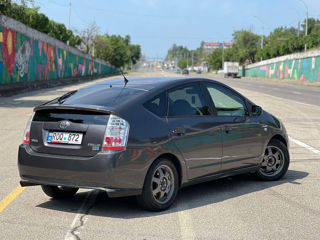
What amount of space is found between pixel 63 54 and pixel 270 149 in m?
49.7

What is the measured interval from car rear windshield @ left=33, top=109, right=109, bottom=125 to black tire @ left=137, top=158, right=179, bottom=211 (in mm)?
761

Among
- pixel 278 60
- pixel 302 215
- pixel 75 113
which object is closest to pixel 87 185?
pixel 75 113

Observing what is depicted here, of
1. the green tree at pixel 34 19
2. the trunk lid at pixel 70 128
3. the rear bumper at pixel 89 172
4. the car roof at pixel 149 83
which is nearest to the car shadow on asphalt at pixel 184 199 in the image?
the rear bumper at pixel 89 172

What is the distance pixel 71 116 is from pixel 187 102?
4.93ft

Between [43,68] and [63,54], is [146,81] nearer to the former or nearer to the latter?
[43,68]

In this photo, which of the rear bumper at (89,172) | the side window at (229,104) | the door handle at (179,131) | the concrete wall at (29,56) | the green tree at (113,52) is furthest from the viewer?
the green tree at (113,52)

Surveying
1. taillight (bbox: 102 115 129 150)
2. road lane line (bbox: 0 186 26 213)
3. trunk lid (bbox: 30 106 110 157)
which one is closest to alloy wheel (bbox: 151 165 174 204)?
taillight (bbox: 102 115 129 150)

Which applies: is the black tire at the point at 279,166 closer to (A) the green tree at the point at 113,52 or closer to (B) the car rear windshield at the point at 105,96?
(B) the car rear windshield at the point at 105,96

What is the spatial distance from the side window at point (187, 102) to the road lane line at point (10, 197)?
7.12 ft

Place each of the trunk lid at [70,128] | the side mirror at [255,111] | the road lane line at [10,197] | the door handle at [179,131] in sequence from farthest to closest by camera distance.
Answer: the side mirror at [255,111], the road lane line at [10,197], the door handle at [179,131], the trunk lid at [70,128]

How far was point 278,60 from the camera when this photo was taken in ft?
273

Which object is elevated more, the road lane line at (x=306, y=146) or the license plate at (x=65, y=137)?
the license plate at (x=65, y=137)

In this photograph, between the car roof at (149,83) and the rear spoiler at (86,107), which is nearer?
the rear spoiler at (86,107)

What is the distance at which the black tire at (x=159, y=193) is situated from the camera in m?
5.85
